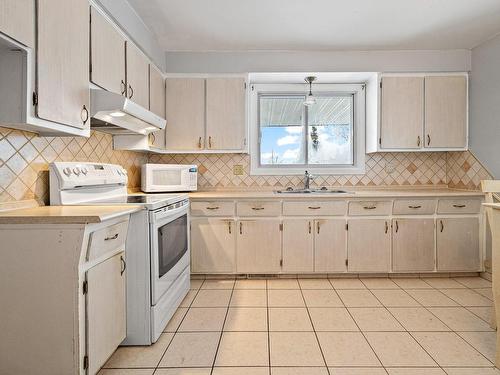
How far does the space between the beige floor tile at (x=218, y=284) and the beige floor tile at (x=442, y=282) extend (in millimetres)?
1899

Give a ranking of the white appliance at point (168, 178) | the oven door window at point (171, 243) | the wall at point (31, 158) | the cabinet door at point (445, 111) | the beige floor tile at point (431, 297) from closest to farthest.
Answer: the wall at point (31, 158) < the oven door window at point (171, 243) < the beige floor tile at point (431, 297) < the white appliance at point (168, 178) < the cabinet door at point (445, 111)

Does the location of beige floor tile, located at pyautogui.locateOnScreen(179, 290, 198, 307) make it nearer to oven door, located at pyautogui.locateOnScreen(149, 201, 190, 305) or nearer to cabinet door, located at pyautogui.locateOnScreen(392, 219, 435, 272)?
oven door, located at pyautogui.locateOnScreen(149, 201, 190, 305)

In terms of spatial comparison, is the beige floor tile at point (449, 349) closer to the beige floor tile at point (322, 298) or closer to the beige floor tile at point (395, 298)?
the beige floor tile at point (395, 298)

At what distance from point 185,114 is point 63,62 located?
71.6 inches

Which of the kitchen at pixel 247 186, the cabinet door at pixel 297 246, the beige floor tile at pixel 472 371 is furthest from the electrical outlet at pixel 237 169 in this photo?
the beige floor tile at pixel 472 371

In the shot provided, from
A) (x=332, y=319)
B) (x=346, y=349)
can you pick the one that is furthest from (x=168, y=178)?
(x=346, y=349)

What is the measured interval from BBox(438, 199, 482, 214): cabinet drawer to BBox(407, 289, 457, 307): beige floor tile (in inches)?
31.7

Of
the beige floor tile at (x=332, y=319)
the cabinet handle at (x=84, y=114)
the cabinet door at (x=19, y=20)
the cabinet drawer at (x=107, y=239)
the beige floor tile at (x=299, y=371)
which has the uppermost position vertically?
the cabinet door at (x=19, y=20)

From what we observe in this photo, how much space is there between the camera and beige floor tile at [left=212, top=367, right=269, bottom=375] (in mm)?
1715

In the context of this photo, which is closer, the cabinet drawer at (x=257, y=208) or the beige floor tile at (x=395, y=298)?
the beige floor tile at (x=395, y=298)

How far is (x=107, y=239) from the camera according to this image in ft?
5.44

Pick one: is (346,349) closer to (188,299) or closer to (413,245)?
(188,299)

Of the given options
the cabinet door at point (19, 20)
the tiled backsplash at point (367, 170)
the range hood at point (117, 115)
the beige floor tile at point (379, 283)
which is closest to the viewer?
the cabinet door at point (19, 20)

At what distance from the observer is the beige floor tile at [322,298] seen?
2.62 meters
